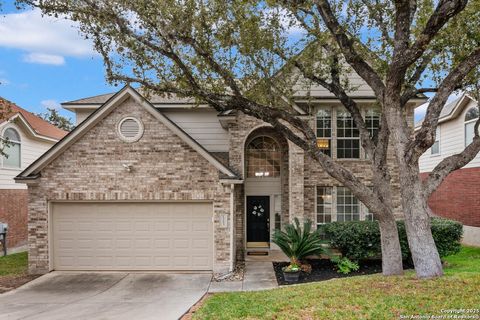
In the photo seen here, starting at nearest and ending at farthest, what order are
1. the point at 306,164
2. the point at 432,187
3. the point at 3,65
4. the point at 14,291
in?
the point at 432,187 < the point at 14,291 < the point at 3,65 < the point at 306,164

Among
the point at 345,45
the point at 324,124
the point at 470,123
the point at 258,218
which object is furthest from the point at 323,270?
the point at 470,123

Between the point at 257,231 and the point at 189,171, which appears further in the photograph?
the point at 257,231

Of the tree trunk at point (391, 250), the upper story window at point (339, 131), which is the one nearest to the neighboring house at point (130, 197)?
the tree trunk at point (391, 250)

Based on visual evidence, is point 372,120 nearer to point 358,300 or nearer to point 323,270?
Result: point 323,270

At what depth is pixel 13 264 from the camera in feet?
42.1

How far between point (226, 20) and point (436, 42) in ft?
16.7

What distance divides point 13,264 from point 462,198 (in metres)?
18.9

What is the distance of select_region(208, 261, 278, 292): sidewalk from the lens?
9.77m

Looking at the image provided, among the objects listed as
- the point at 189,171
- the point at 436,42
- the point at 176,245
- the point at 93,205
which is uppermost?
the point at 436,42

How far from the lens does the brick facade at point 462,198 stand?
1612cm

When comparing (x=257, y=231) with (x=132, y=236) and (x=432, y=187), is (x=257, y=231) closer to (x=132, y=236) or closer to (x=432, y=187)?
(x=132, y=236)

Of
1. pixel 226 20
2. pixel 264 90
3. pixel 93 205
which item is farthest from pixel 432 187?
pixel 93 205

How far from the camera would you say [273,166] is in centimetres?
1446

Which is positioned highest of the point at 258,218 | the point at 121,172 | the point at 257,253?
the point at 121,172
